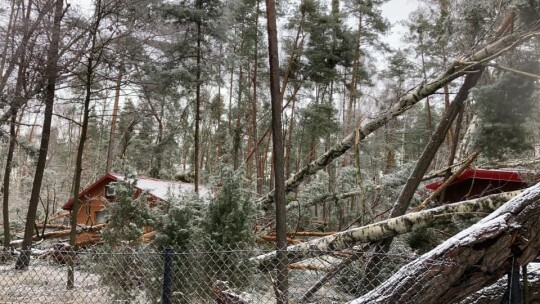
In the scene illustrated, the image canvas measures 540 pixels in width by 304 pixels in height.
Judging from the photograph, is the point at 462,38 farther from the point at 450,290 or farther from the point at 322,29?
the point at 322,29

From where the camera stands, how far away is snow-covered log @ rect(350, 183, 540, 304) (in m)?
2.57

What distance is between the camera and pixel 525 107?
777 cm

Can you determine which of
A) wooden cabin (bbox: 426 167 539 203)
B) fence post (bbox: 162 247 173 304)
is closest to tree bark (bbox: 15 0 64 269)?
fence post (bbox: 162 247 173 304)

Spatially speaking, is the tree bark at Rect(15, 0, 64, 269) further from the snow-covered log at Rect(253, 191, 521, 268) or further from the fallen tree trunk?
the snow-covered log at Rect(253, 191, 521, 268)

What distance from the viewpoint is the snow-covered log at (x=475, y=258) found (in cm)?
257

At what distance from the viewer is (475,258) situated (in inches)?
102

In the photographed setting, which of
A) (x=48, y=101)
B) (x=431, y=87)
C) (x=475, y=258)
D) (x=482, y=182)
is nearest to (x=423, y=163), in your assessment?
(x=431, y=87)

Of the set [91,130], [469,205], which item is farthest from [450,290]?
[91,130]

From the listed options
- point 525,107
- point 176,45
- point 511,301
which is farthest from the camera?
point 176,45

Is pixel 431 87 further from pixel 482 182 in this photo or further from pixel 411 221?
pixel 482 182

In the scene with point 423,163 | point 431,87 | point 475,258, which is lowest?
point 475,258

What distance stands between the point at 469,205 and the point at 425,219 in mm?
774

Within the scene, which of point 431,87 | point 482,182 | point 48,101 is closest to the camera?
point 431,87

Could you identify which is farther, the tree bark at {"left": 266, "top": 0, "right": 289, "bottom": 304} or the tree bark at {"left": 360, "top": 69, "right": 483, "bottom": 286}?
the tree bark at {"left": 360, "top": 69, "right": 483, "bottom": 286}
